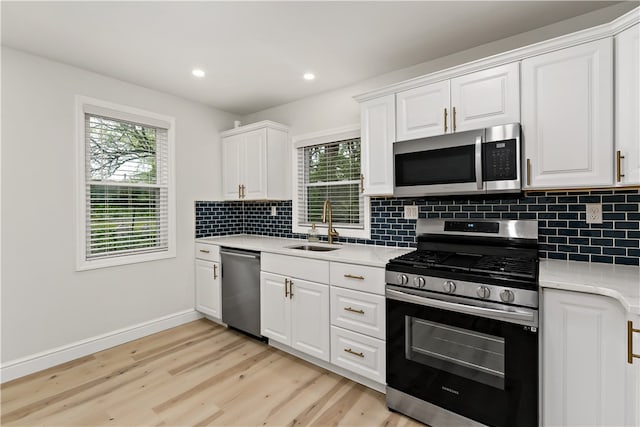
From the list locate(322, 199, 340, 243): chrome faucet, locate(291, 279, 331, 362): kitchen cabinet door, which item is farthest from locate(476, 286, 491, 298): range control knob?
locate(322, 199, 340, 243): chrome faucet

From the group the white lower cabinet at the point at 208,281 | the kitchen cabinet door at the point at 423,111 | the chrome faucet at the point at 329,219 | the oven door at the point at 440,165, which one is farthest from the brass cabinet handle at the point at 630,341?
the white lower cabinet at the point at 208,281

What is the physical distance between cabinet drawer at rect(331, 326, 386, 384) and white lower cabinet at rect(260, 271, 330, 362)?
0.29ft

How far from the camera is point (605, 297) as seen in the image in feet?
4.72

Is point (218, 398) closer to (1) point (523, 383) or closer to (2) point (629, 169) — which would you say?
(1) point (523, 383)

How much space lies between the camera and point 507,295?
5.30 ft

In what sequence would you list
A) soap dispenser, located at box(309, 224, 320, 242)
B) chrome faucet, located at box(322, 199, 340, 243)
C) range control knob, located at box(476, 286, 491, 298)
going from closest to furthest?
range control knob, located at box(476, 286, 491, 298) → chrome faucet, located at box(322, 199, 340, 243) → soap dispenser, located at box(309, 224, 320, 242)

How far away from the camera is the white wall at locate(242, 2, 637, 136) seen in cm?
202

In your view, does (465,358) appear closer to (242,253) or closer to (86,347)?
(242,253)

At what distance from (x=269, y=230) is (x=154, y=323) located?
1.58 m

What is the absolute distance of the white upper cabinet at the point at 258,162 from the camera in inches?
136

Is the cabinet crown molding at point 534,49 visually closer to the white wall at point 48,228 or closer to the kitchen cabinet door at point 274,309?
the kitchen cabinet door at point 274,309

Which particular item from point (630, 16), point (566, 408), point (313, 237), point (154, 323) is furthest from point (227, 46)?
point (566, 408)

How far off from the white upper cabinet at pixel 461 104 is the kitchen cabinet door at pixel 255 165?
163 centimetres

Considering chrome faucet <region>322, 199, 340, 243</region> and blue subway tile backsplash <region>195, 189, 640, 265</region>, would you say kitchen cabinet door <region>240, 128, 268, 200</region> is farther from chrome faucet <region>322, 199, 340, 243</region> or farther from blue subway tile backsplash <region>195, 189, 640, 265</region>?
blue subway tile backsplash <region>195, 189, 640, 265</region>
